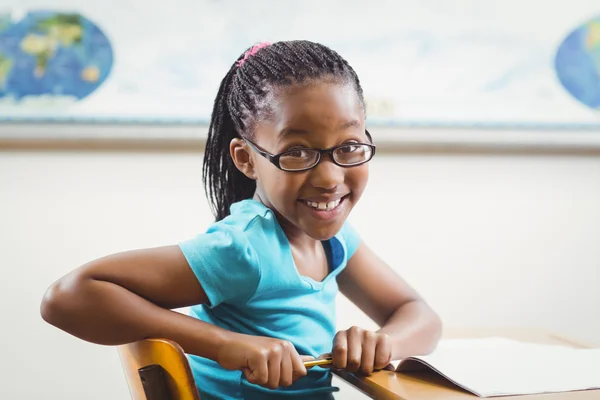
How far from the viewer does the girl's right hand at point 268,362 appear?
811 millimetres

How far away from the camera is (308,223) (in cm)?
98

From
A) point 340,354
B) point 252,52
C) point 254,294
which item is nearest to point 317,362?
point 340,354

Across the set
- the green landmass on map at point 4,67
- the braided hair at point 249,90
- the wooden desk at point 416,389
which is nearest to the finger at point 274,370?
the wooden desk at point 416,389

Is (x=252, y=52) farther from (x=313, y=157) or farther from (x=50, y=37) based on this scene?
(x=50, y=37)

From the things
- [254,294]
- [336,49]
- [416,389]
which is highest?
[336,49]

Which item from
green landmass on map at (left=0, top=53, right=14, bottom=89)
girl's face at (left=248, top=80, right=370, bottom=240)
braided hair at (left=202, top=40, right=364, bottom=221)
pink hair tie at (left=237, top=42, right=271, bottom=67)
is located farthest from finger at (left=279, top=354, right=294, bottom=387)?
green landmass on map at (left=0, top=53, right=14, bottom=89)

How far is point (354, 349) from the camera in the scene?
33.7 inches

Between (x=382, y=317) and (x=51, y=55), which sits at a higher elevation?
(x=51, y=55)

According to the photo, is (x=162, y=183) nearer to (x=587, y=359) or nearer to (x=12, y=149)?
(x=12, y=149)

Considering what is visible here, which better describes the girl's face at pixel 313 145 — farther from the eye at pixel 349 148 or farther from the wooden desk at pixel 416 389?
the wooden desk at pixel 416 389

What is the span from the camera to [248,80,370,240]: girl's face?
3.09 ft

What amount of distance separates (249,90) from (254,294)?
290mm

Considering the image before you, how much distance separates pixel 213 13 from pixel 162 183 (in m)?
0.44

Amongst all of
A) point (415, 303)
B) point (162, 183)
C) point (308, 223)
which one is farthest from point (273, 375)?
point (162, 183)
